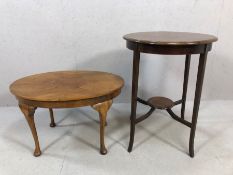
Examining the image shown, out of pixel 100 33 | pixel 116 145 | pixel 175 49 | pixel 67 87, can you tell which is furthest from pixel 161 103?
pixel 100 33

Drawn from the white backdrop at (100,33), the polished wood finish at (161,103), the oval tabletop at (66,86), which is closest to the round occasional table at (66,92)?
the oval tabletop at (66,86)

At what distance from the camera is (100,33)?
8.06ft

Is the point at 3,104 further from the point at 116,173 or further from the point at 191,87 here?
the point at 191,87

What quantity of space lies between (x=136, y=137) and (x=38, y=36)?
4.86ft

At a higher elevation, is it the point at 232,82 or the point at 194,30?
the point at 194,30

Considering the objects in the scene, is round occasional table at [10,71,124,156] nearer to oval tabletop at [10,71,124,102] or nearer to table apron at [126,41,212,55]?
oval tabletop at [10,71,124,102]

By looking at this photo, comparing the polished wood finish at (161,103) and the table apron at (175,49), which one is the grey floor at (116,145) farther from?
the table apron at (175,49)

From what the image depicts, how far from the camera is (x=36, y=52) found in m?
2.53

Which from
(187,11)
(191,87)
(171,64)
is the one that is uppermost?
(187,11)

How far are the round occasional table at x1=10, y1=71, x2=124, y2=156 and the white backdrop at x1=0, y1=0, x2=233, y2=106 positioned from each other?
598 millimetres

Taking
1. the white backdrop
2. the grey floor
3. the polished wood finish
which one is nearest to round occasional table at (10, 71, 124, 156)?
the grey floor

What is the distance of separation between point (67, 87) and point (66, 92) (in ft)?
0.34

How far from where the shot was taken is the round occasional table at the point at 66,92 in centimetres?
158

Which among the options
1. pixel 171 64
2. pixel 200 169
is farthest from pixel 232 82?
pixel 200 169
